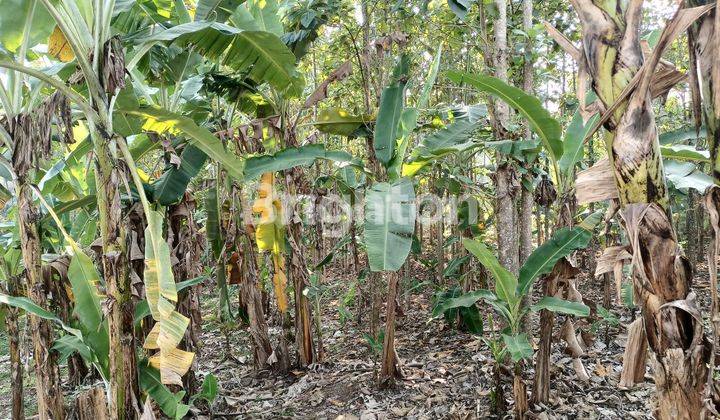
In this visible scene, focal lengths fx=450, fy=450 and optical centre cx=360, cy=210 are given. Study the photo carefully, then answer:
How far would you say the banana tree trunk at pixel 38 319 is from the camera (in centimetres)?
297

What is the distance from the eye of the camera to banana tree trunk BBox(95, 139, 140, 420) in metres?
2.62

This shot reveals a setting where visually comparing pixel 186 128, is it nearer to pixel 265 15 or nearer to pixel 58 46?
pixel 58 46

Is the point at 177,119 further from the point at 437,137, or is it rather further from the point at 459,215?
the point at 459,215

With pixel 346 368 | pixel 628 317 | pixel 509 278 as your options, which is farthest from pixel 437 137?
pixel 628 317

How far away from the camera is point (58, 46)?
3502mm

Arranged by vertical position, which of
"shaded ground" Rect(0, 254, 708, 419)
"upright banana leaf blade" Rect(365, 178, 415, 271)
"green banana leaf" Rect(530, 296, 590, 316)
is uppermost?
"upright banana leaf blade" Rect(365, 178, 415, 271)

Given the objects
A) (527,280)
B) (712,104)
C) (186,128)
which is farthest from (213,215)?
(712,104)

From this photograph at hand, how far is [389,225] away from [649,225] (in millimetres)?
2058

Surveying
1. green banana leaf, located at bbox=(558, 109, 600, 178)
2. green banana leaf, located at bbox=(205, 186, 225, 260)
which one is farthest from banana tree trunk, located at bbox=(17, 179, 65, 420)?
green banana leaf, located at bbox=(558, 109, 600, 178)

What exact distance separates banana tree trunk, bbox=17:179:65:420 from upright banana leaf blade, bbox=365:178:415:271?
2.23 m

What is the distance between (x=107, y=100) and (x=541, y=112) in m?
2.83

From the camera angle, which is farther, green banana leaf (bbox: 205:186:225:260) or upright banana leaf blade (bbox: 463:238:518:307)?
green banana leaf (bbox: 205:186:225:260)

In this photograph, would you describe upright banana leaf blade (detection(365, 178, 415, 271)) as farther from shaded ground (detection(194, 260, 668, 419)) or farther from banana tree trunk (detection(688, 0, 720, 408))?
banana tree trunk (detection(688, 0, 720, 408))

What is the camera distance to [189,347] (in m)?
4.14
